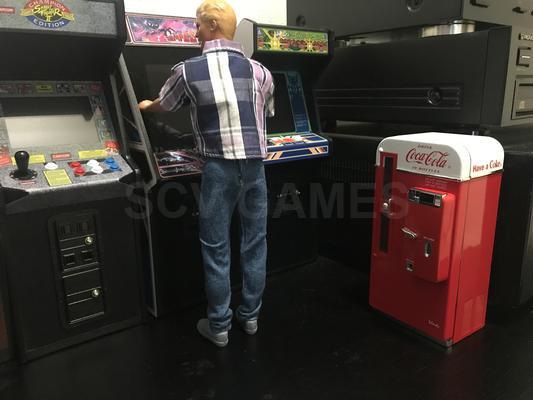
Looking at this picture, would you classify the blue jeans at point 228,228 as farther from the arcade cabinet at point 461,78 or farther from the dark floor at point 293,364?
the arcade cabinet at point 461,78

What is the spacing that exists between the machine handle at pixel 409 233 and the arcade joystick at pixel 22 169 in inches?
70.0

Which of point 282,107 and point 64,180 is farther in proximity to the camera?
point 282,107

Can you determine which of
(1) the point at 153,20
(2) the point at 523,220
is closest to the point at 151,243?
(1) the point at 153,20

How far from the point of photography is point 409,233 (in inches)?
87.0

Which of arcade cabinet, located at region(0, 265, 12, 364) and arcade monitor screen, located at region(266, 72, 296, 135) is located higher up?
arcade monitor screen, located at region(266, 72, 296, 135)

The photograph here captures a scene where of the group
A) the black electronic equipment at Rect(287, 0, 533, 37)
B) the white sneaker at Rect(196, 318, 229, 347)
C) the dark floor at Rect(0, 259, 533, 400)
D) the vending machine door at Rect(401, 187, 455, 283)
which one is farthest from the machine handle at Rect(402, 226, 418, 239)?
the black electronic equipment at Rect(287, 0, 533, 37)

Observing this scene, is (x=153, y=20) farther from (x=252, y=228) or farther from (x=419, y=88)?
(x=419, y=88)

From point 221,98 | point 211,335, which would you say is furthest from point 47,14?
point 211,335

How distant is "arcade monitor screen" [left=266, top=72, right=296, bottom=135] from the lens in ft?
9.62

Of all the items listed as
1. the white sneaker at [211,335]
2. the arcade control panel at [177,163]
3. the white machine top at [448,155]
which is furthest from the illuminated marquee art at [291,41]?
the white sneaker at [211,335]

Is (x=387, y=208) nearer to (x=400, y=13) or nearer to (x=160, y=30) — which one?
(x=400, y=13)

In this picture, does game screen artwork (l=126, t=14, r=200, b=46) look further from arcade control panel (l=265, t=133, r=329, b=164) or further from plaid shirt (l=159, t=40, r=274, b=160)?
arcade control panel (l=265, t=133, r=329, b=164)

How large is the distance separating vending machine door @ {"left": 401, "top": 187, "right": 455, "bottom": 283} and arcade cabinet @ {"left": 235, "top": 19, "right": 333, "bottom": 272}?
0.79 meters

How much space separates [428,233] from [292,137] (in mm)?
1072
